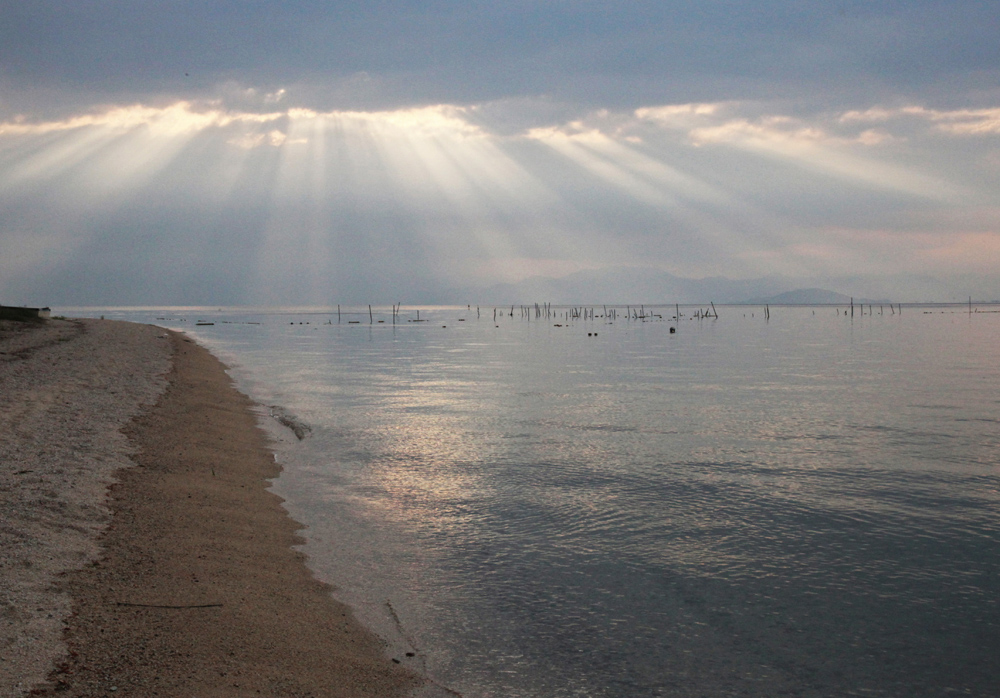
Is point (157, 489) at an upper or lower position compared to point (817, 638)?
upper

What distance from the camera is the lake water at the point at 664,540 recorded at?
7441 millimetres

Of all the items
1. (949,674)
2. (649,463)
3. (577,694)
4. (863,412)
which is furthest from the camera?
(863,412)

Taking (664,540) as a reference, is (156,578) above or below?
above

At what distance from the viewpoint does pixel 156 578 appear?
8258mm

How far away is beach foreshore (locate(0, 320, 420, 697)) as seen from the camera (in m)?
6.10

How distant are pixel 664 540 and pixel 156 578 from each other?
7614 mm

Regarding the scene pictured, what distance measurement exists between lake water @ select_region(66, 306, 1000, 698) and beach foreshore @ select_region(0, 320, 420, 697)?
0.75 m

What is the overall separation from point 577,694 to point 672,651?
153cm

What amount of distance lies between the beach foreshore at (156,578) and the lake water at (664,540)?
746 millimetres

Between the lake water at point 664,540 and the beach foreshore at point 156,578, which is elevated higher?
the beach foreshore at point 156,578

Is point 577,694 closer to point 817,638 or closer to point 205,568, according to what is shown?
point 817,638

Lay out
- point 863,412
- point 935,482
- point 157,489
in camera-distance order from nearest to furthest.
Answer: point 157,489 → point 935,482 → point 863,412

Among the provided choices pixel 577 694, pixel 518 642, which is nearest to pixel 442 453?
pixel 518 642

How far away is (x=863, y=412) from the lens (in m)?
24.6
